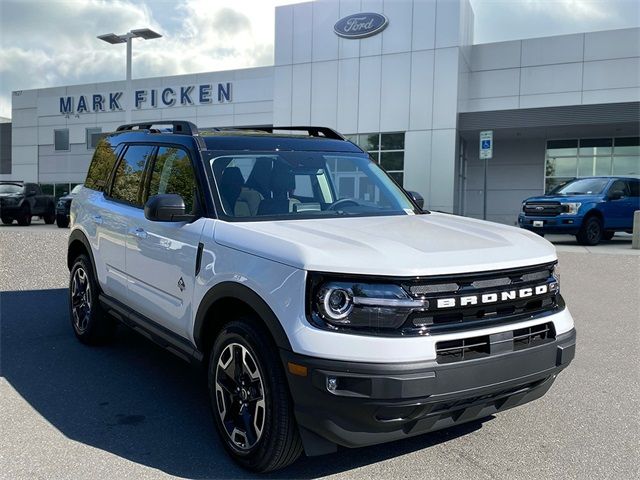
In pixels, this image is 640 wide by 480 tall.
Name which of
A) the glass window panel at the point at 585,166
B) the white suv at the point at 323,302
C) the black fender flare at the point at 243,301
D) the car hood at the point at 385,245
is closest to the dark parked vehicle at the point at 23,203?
the white suv at the point at 323,302

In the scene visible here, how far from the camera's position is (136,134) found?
16.7 feet

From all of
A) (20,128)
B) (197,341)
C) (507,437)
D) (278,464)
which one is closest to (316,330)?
(278,464)

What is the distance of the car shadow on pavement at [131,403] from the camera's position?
327cm

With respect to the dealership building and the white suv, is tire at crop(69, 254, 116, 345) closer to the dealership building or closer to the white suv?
the white suv

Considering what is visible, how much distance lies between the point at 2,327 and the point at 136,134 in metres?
2.75

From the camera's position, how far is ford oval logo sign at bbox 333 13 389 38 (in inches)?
987

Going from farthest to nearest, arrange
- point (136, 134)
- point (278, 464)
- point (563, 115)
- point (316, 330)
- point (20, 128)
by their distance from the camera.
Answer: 1. point (20, 128)
2. point (563, 115)
3. point (136, 134)
4. point (278, 464)
5. point (316, 330)

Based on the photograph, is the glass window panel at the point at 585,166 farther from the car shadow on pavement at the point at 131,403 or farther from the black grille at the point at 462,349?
the black grille at the point at 462,349

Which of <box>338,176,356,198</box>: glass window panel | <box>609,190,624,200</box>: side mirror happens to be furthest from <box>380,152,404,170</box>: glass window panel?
<box>338,176,356,198</box>: glass window panel

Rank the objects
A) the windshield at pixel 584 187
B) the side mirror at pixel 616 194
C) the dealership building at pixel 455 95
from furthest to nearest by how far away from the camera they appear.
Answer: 1. the dealership building at pixel 455 95
2. the windshield at pixel 584 187
3. the side mirror at pixel 616 194

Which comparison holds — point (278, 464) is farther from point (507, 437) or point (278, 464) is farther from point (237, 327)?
point (507, 437)

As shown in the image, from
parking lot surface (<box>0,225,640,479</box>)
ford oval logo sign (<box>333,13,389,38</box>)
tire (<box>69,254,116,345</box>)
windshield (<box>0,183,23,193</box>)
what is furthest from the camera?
ford oval logo sign (<box>333,13,389,38</box>)

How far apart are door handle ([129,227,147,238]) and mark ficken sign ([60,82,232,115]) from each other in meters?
29.6

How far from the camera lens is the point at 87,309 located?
17.8 feet
